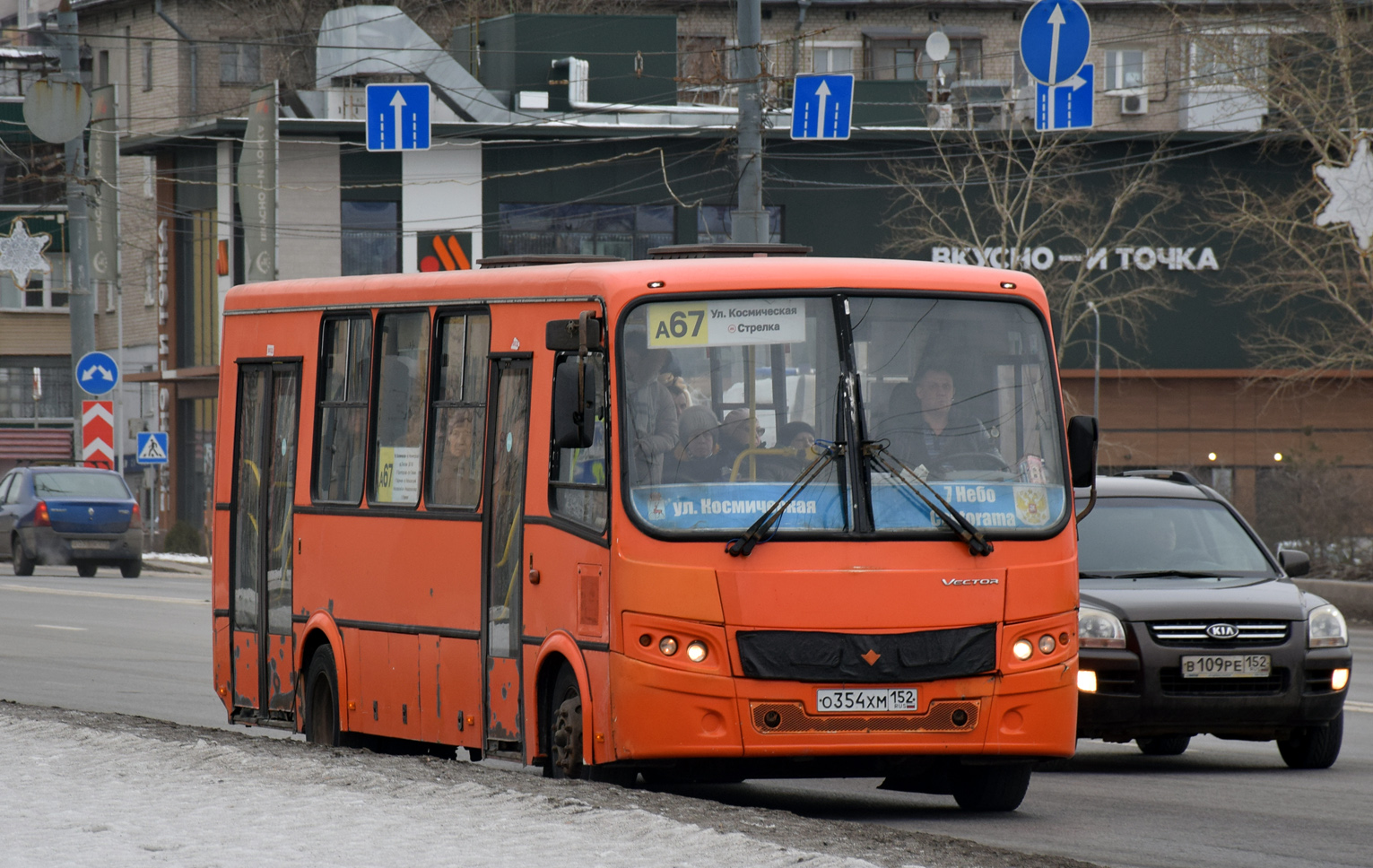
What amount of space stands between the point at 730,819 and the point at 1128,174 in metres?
49.0

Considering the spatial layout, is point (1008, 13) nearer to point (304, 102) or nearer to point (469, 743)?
point (304, 102)

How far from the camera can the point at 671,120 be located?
54562mm

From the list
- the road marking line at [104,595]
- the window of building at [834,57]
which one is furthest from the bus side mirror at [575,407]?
the window of building at [834,57]

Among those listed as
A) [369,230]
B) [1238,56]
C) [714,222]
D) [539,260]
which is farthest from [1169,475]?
[714,222]

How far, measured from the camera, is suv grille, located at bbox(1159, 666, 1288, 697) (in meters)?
12.0

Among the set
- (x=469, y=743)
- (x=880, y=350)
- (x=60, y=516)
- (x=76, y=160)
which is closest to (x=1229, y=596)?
(x=880, y=350)

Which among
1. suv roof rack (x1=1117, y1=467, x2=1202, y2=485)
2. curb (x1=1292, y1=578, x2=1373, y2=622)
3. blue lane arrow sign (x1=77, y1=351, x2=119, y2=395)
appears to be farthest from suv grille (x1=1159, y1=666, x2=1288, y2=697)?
blue lane arrow sign (x1=77, y1=351, x2=119, y2=395)

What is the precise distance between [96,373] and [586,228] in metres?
19.6

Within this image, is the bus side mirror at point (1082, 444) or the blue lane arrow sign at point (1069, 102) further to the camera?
the blue lane arrow sign at point (1069, 102)

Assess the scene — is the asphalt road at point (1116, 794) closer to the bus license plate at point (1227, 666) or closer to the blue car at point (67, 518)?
the bus license plate at point (1227, 666)

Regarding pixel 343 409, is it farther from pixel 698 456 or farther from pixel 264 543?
pixel 698 456

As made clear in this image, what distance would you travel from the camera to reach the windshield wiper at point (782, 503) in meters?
9.33

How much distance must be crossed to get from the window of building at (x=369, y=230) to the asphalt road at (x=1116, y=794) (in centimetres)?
3300

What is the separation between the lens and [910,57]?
63531mm
